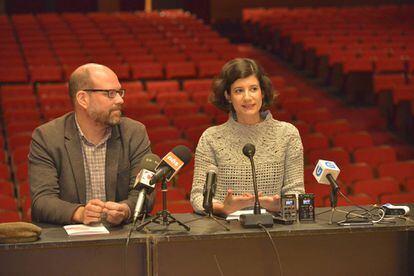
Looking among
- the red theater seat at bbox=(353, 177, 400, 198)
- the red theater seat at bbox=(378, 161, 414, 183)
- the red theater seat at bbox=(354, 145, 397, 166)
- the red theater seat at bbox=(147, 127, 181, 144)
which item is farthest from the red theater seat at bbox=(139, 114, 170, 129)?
the red theater seat at bbox=(353, 177, 400, 198)

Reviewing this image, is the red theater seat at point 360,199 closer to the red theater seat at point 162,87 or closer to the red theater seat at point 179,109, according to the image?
the red theater seat at point 179,109

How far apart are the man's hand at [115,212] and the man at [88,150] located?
12 centimetres

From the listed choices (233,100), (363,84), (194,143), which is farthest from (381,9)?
(233,100)

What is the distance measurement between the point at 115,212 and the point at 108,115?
0.41 meters

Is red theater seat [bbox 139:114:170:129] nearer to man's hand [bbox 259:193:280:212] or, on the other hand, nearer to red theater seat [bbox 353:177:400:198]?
red theater seat [bbox 353:177:400:198]

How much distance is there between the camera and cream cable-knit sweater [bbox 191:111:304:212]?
2771mm

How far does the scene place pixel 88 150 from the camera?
9.20 ft

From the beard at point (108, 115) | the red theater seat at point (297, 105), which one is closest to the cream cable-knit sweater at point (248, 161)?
the beard at point (108, 115)

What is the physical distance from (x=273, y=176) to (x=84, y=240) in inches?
31.9

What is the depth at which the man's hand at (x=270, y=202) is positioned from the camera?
101 inches

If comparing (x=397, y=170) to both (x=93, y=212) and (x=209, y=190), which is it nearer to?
(x=209, y=190)

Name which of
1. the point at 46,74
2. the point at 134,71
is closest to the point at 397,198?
the point at 134,71

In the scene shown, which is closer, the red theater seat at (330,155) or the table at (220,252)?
the table at (220,252)

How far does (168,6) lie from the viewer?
15328 mm
